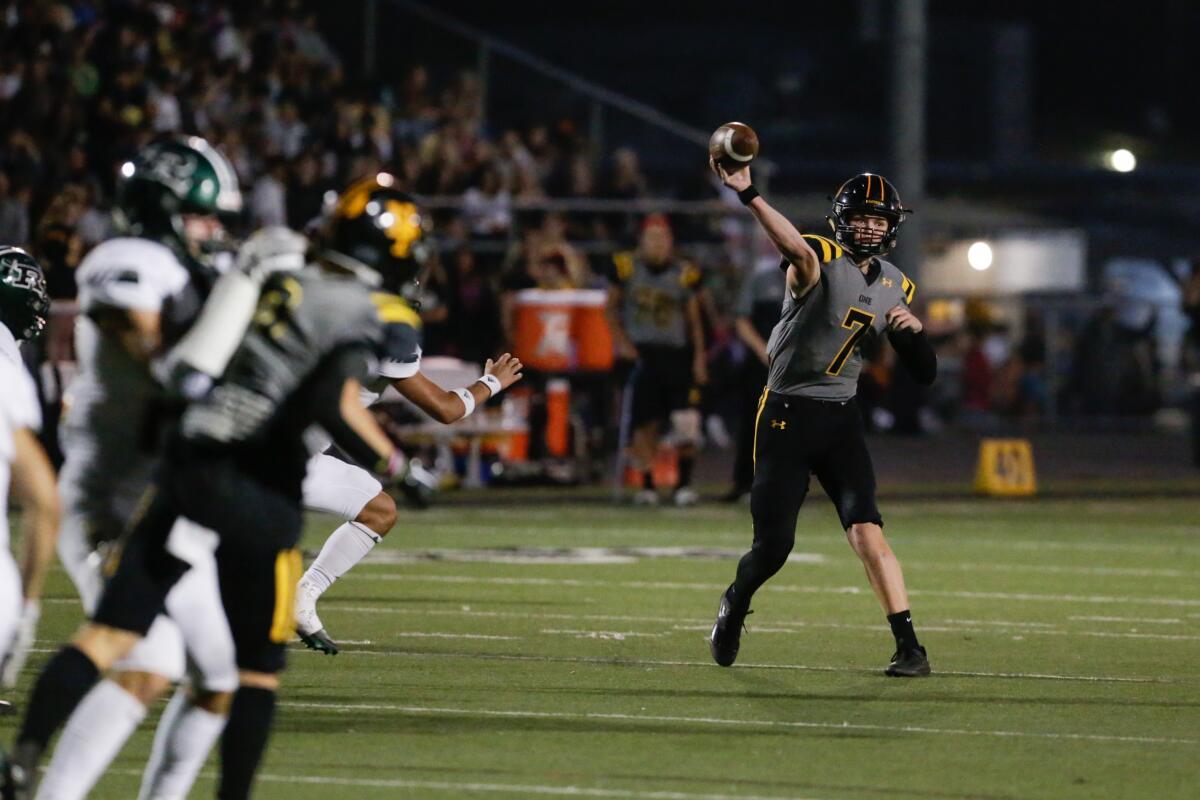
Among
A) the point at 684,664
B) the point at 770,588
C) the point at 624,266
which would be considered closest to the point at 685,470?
the point at 624,266

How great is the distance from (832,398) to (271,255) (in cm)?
384

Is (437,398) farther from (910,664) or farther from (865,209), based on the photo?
(910,664)

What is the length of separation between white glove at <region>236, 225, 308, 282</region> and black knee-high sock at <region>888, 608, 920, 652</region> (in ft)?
12.5

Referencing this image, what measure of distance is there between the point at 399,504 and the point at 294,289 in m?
11.5

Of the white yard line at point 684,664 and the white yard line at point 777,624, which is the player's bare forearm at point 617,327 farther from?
the white yard line at point 684,664

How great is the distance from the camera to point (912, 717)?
26.5ft

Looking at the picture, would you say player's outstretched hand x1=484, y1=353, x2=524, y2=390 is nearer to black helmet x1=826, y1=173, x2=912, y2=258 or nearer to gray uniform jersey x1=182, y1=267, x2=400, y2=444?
black helmet x1=826, y1=173, x2=912, y2=258

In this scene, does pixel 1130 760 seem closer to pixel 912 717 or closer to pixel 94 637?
pixel 912 717

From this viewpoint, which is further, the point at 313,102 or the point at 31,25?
the point at 313,102

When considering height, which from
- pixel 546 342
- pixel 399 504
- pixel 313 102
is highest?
pixel 313 102

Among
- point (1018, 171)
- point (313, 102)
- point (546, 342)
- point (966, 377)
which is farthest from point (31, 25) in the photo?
point (1018, 171)

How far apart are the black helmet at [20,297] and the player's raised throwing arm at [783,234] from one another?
2.52 meters

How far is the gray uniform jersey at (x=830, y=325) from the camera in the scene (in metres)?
9.29

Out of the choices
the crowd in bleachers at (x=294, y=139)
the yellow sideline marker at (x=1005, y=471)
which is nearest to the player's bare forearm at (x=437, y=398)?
the crowd in bleachers at (x=294, y=139)
